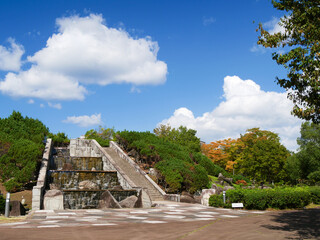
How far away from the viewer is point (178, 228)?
31.4 ft

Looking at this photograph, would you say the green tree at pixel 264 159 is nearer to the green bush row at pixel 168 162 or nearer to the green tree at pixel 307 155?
the green tree at pixel 307 155

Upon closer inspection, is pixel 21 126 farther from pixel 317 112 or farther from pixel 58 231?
pixel 317 112

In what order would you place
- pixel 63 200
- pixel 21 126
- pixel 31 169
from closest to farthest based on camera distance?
pixel 63 200 → pixel 31 169 → pixel 21 126

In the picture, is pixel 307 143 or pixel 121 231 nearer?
pixel 121 231

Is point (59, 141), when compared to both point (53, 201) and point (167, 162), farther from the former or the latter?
point (53, 201)

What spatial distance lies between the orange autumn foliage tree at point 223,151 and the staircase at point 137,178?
30998mm

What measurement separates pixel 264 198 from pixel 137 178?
10.8 meters

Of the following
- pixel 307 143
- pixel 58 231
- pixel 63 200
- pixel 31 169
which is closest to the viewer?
pixel 58 231

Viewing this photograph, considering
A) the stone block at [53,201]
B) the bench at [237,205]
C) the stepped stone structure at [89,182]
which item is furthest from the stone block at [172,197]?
the stone block at [53,201]

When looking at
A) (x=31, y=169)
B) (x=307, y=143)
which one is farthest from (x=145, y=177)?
(x=307, y=143)

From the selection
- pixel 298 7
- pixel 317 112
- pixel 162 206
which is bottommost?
pixel 162 206

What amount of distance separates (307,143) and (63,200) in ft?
111

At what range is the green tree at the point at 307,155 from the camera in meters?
38.2

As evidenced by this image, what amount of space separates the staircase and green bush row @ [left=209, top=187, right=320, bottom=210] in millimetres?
4726
